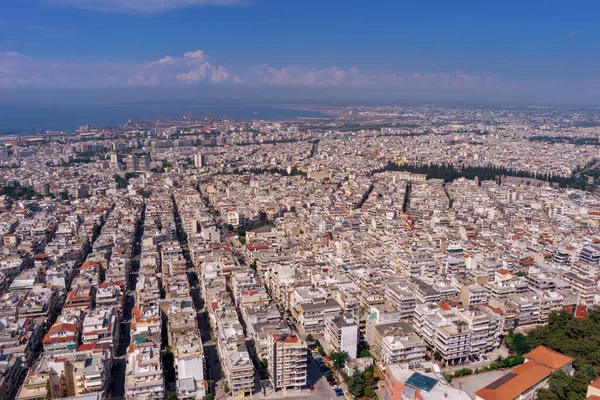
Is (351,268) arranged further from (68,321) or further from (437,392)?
(68,321)

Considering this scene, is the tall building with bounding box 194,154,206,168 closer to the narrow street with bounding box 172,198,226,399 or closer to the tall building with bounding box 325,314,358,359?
the narrow street with bounding box 172,198,226,399

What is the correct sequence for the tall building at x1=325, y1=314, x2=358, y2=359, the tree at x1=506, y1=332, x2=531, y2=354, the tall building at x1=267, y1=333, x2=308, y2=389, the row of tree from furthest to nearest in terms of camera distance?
1. the row of tree
2. the tree at x1=506, y1=332, x2=531, y2=354
3. the tall building at x1=325, y1=314, x2=358, y2=359
4. the tall building at x1=267, y1=333, x2=308, y2=389

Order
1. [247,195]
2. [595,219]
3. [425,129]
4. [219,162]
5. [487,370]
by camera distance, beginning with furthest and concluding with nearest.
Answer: [425,129], [219,162], [247,195], [595,219], [487,370]

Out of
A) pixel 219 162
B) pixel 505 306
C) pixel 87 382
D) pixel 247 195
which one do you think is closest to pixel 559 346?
pixel 505 306

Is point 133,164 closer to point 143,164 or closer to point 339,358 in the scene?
point 143,164

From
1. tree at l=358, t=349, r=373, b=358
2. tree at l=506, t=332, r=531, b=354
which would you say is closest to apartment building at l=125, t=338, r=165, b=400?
tree at l=358, t=349, r=373, b=358
